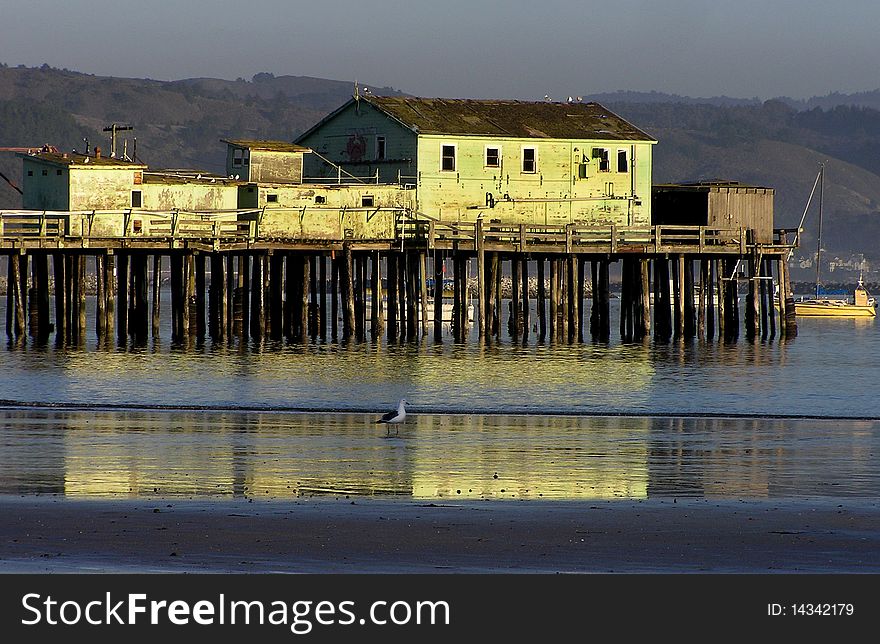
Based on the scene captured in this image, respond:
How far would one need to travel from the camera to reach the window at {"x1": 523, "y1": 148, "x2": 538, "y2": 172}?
2367 inches

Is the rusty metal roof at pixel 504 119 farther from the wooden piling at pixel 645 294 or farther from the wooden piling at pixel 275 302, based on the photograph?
the wooden piling at pixel 275 302

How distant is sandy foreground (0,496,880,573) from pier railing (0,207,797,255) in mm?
34824

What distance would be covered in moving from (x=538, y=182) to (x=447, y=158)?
11.6 feet

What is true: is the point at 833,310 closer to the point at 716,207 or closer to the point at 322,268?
the point at 716,207

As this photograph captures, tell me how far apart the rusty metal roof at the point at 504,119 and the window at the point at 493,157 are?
0.63m

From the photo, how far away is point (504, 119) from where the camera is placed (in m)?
61.9

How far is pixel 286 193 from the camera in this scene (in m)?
57.0

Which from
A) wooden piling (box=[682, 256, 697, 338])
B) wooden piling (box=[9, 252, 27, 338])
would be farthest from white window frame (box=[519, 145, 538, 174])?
wooden piling (box=[9, 252, 27, 338])

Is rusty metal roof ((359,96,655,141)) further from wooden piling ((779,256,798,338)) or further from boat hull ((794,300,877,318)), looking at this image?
boat hull ((794,300,877,318))

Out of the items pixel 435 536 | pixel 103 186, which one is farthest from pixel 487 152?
pixel 435 536
